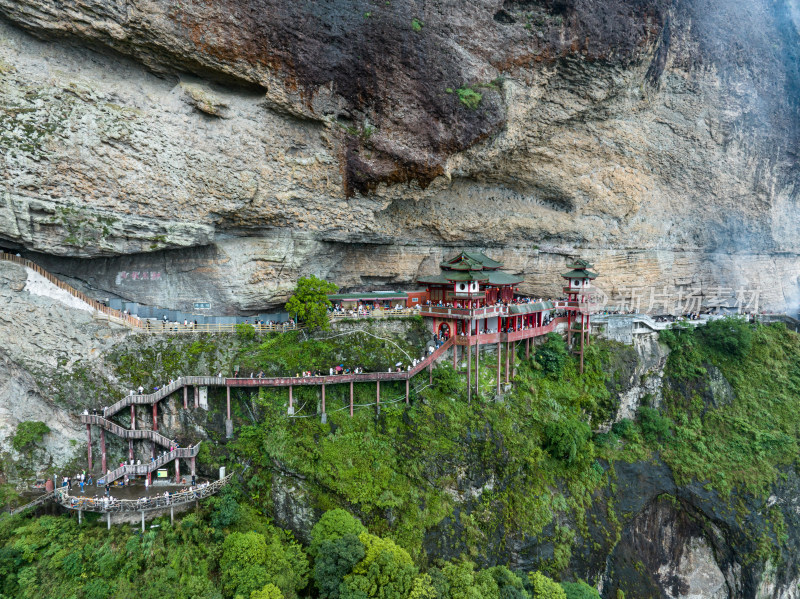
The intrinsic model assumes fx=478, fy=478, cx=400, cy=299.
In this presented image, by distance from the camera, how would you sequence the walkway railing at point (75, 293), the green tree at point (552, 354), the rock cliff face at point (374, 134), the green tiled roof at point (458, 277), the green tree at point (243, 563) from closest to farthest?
the green tree at point (243, 563), the rock cliff face at point (374, 134), the walkway railing at point (75, 293), the green tiled roof at point (458, 277), the green tree at point (552, 354)

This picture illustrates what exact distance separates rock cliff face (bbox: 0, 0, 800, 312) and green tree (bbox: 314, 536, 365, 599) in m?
13.2

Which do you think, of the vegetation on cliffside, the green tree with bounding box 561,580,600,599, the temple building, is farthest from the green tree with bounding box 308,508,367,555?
the temple building

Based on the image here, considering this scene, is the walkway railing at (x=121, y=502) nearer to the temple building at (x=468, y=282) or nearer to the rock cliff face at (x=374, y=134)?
the rock cliff face at (x=374, y=134)

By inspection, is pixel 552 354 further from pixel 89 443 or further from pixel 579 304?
pixel 89 443

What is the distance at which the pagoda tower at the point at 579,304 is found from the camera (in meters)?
28.4

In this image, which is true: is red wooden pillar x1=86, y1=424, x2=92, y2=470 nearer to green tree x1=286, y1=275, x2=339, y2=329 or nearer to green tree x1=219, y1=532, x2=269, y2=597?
green tree x1=219, y1=532, x2=269, y2=597

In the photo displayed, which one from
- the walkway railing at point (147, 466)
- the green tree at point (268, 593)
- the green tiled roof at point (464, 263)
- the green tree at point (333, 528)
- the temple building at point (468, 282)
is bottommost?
the green tree at point (268, 593)

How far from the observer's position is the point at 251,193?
22.7 meters

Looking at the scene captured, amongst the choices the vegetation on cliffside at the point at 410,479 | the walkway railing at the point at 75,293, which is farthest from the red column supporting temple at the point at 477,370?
the walkway railing at the point at 75,293

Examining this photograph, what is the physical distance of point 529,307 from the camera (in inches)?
1091

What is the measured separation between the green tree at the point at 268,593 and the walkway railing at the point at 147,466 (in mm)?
6283

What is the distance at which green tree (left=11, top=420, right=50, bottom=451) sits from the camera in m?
19.9

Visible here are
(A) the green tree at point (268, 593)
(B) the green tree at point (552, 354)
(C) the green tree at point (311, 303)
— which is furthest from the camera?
(B) the green tree at point (552, 354)

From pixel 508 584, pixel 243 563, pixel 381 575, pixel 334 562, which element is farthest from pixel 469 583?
pixel 243 563
